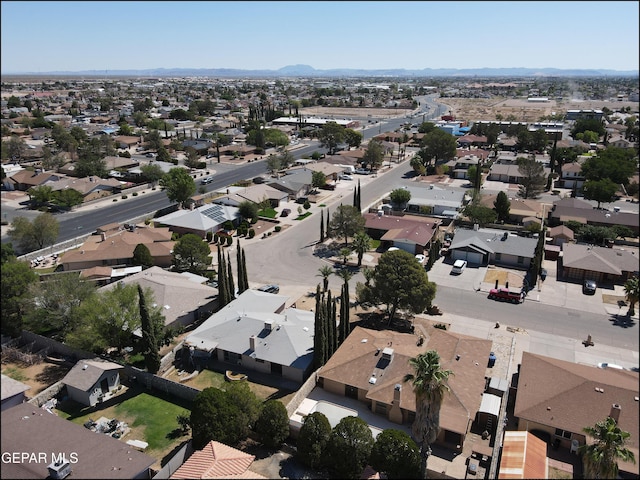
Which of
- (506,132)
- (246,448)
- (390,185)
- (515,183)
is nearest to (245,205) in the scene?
(390,185)

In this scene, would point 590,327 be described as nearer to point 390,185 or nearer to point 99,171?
point 390,185

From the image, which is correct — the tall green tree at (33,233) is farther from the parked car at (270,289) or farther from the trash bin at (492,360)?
the trash bin at (492,360)

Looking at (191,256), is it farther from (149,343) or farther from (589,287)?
(589,287)

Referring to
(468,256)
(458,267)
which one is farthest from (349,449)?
(468,256)

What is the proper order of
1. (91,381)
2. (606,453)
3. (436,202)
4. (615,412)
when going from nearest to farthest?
(606,453) → (615,412) → (91,381) → (436,202)

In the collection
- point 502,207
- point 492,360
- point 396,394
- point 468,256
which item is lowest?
point 492,360

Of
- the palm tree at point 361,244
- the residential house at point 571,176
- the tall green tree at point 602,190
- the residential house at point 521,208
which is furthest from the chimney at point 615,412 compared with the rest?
the residential house at point 571,176
